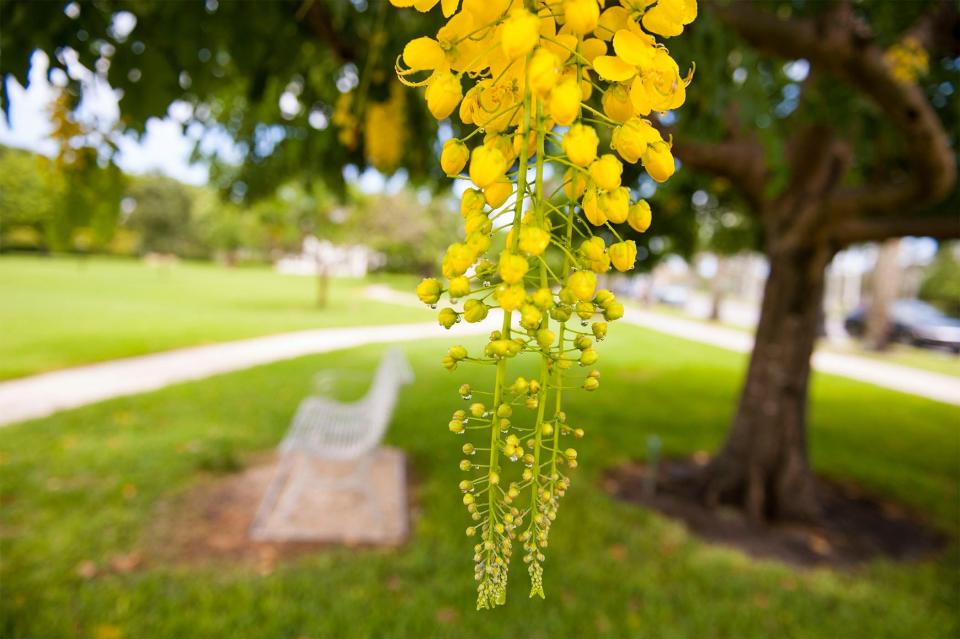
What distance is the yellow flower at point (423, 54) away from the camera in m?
0.60

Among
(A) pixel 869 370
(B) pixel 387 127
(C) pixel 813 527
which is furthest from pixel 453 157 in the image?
(A) pixel 869 370

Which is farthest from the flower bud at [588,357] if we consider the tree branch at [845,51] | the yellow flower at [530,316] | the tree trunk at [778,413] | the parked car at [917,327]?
the parked car at [917,327]

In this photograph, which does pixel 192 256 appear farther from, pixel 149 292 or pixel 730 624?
pixel 730 624

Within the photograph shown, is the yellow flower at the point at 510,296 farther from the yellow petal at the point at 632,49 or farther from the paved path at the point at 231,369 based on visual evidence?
the yellow petal at the point at 632,49

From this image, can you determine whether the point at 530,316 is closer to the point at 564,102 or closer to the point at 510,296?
the point at 510,296

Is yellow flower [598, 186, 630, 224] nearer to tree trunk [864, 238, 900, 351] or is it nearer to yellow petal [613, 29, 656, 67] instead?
yellow petal [613, 29, 656, 67]

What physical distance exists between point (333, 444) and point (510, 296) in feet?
17.1

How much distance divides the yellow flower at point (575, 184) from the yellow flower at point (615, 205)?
0.03 metres

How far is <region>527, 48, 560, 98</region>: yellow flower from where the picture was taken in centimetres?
51

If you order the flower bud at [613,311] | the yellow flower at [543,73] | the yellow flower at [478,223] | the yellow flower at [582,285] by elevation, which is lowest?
the flower bud at [613,311]

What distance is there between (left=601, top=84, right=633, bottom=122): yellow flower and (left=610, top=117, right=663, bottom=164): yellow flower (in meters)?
0.02

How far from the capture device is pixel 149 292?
26172 millimetres

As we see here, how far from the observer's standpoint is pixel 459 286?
572 mm

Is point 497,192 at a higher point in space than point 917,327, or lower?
higher
